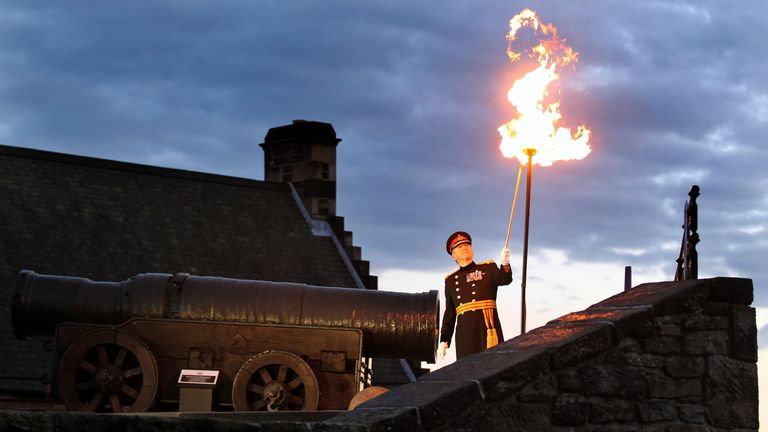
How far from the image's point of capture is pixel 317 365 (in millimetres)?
14352

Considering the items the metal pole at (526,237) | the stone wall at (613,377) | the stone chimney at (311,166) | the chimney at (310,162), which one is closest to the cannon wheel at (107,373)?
the metal pole at (526,237)

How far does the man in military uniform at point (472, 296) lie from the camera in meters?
12.5

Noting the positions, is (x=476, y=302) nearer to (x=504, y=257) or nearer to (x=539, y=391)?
(x=504, y=257)

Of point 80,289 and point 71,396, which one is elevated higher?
point 80,289

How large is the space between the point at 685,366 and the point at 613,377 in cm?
69

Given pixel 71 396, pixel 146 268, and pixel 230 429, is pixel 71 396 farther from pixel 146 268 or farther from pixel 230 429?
pixel 146 268

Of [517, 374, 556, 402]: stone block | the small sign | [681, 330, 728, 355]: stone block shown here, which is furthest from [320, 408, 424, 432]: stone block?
the small sign

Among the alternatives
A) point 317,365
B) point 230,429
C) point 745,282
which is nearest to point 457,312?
point 317,365

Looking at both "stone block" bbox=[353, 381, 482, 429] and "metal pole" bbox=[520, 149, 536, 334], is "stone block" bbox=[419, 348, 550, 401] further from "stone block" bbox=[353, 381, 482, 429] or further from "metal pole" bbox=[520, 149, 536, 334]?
"metal pole" bbox=[520, 149, 536, 334]

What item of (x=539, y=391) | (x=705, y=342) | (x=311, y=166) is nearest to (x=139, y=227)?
(x=311, y=166)

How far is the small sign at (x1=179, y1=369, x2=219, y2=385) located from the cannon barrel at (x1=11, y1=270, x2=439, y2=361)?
0.56 m

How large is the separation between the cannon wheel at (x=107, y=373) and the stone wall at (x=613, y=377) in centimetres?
552

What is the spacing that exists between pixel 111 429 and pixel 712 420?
4.38 meters

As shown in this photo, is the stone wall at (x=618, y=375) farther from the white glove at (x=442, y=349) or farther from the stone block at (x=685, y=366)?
the white glove at (x=442, y=349)
